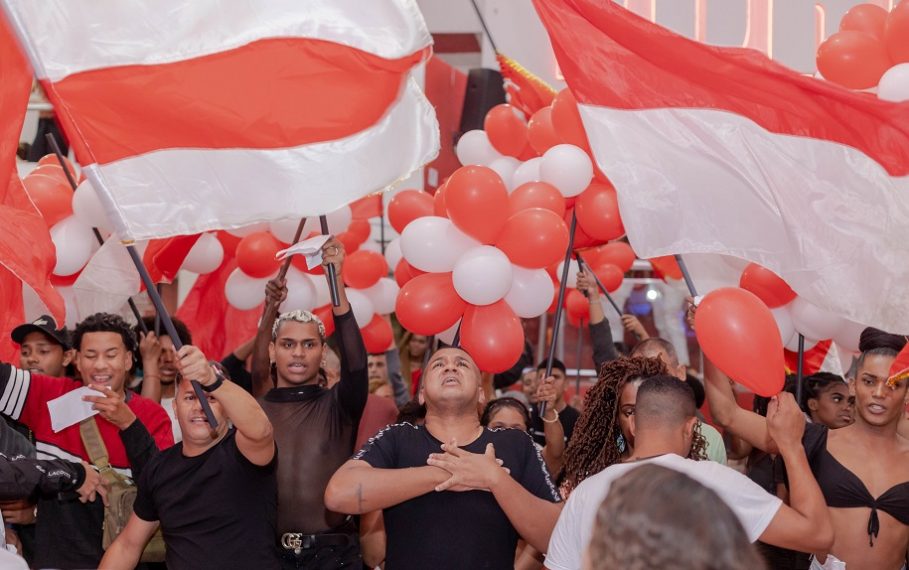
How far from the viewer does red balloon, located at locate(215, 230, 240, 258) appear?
619 cm

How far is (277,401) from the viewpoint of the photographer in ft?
15.0

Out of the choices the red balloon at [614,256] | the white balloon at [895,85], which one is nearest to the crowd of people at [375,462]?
the white balloon at [895,85]

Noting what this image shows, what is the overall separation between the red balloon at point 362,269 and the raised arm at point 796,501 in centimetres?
317

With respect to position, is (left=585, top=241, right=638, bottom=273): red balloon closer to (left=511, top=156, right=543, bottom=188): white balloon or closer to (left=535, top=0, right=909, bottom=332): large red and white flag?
(left=511, top=156, right=543, bottom=188): white balloon

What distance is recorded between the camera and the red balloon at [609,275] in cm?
718

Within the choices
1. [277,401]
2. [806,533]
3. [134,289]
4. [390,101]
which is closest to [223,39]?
[390,101]

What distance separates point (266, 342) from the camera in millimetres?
5121

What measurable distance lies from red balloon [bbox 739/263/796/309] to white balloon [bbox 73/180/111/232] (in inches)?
117

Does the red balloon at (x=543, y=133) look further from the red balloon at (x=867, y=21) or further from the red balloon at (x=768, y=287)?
the red balloon at (x=867, y=21)

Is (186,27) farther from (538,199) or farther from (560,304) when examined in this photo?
(560,304)

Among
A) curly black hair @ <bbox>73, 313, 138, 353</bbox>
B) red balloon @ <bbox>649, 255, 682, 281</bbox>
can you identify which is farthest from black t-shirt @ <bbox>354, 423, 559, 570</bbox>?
red balloon @ <bbox>649, 255, 682, 281</bbox>

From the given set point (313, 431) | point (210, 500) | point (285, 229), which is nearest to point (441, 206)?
point (285, 229)

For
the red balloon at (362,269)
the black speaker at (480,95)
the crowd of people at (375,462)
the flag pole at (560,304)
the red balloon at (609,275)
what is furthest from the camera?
the black speaker at (480,95)

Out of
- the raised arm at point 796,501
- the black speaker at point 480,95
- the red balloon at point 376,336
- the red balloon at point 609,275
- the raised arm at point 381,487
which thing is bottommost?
the black speaker at point 480,95
